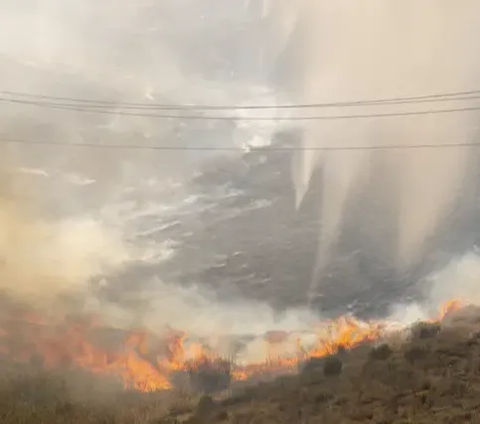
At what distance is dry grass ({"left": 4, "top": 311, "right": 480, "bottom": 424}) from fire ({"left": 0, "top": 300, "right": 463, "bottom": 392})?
78 millimetres

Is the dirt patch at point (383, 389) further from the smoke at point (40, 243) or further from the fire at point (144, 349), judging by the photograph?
the smoke at point (40, 243)

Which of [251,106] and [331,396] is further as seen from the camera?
[251,106]

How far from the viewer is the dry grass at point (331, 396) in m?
4.46

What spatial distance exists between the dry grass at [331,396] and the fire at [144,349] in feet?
0.26

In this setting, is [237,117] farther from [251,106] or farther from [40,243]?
[40,243]

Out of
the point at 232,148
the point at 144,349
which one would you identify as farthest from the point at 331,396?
the point at 232,148

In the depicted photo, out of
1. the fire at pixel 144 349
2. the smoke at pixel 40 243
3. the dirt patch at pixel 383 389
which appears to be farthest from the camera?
the smoke at pixel 40 243

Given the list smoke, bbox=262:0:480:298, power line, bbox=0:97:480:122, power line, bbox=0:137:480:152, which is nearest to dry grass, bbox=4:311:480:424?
smoke, bbox=262:0:480:298

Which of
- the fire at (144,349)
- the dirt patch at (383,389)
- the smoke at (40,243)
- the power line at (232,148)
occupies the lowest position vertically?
the dirt patch at (383,389)

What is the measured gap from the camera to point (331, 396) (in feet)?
14.8

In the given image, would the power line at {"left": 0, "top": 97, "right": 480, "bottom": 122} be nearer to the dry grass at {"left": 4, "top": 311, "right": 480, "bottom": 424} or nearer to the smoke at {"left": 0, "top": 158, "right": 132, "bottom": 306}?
the smoke at {"left": 0, "top": 158, "right": 132, "bottom": 306}

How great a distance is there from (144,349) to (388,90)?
2.12m

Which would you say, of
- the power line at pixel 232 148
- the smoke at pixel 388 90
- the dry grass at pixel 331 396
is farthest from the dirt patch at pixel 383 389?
the power line at pixel 232 148

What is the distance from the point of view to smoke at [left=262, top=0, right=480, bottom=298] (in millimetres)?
4668
